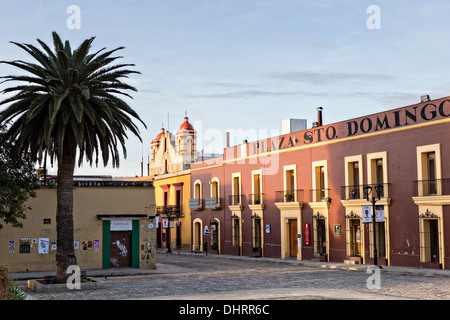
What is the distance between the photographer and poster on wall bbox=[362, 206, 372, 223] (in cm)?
3170

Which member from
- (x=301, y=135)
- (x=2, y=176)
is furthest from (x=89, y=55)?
(x=301, y=135)

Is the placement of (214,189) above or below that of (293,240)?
above

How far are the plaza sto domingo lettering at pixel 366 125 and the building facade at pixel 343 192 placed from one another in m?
0.06

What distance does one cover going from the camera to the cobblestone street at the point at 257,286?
1788cm

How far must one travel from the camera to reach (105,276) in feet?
87.1

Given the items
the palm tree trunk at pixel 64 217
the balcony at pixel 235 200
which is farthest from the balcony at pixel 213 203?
the palm tree trunk at pixel 64 217

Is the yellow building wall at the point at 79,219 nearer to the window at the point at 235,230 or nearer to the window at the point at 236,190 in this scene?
the window at the point at 236,190

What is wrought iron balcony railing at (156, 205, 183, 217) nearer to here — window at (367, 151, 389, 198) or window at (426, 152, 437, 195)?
window at (367, 151, 389, 198)

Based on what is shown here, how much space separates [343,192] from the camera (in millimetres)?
35125

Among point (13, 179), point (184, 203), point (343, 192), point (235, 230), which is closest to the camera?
point (13, 179)

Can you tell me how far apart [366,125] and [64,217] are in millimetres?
19049

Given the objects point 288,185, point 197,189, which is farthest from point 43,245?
point 197,189

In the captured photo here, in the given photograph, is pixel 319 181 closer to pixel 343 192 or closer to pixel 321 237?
pixel 343 192
